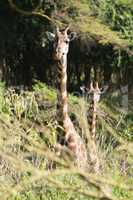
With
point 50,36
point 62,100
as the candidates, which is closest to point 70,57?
point 50,36

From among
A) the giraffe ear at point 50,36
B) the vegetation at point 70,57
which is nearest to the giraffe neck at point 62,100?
the vegetation at point 70,57

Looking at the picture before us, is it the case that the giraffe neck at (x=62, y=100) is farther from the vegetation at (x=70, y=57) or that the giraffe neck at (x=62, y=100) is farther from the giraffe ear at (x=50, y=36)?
the giraffe ear at (x=50, y=36)

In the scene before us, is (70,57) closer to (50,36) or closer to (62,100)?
(50,36)

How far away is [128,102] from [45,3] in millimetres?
2930

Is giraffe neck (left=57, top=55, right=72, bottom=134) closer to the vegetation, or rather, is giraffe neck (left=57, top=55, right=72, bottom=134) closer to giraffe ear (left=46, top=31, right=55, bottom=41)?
→ the vegetation

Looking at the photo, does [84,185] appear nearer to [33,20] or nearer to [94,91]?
[94,91]

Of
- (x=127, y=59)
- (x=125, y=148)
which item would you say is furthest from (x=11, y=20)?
(x=125, y=148)

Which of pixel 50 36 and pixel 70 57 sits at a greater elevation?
pixel 50 36

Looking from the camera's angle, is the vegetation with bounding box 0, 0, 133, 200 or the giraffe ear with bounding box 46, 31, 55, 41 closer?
the vegetation with bounding box 0, 0, 133, 200

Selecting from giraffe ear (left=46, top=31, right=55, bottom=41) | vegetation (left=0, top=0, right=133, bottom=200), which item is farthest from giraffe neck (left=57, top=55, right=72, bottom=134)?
giraffe ear (left=46, top=31, right=55, bottom=41)

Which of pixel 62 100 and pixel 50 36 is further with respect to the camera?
pixel 50 36

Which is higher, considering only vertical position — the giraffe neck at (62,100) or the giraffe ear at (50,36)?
the giraffe ear at (50,36)

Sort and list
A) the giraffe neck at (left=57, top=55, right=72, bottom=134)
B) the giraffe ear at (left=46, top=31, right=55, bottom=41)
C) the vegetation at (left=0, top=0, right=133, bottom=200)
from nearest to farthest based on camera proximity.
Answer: the giraffe neck at (left=57, top=55, right=72, bottom=134) → the vegetation at (left=0, top=0, right=133, bottom=200) → the giraffe ear at (left=46, top=31, right=55, bottom=41)

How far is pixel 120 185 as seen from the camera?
65.6 inches
